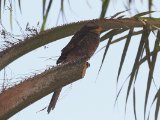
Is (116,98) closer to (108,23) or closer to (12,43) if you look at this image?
(108,23)

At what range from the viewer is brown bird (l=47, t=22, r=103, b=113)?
323cm

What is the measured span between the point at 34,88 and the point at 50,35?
0.51m

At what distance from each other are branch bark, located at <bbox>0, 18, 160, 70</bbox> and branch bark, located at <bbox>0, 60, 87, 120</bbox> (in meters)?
0.24

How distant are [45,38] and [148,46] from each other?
1.87 ft

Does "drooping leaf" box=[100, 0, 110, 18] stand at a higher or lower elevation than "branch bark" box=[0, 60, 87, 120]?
higher

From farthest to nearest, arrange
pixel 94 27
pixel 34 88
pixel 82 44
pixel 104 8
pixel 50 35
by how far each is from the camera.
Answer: pixel 82 44, pixel 94 27, pixel 104 8, pixel 50 35, pixel 34 88

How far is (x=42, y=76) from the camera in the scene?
2.32 meters

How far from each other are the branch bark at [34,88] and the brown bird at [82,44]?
0.70 m

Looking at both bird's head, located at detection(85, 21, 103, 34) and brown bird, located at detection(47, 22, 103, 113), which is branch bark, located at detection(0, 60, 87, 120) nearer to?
Result: bird's head, located at detection(85, 21, 103, 34)

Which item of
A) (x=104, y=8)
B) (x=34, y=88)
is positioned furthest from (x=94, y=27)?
(x=34, y=88)

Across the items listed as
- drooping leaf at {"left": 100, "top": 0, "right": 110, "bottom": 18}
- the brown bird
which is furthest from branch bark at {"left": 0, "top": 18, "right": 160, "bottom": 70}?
the brown bird

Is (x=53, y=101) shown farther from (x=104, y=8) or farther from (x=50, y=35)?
(x=104, y=8)

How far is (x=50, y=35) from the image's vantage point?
8.86 feet

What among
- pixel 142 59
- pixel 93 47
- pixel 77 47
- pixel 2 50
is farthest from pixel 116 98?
pixel 93 47
